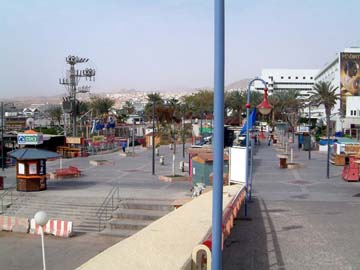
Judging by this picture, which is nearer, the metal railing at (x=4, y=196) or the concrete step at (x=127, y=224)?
the concrete step at (x=127, y=224)

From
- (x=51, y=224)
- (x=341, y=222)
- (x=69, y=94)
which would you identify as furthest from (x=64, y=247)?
(x=69, y=94)

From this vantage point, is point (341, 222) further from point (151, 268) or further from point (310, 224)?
point (151, 268)

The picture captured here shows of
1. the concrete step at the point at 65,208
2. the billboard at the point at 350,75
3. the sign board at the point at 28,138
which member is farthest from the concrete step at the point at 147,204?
the billboard at the point at 350,75

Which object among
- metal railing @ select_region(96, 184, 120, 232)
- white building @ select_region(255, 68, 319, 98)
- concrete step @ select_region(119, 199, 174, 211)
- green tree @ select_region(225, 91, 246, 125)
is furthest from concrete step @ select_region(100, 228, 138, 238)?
white building @ select_region(255, 68, 319, 98)

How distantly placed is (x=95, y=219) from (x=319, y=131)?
6642 centimetres

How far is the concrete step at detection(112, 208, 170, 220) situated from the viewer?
18083 millimetres

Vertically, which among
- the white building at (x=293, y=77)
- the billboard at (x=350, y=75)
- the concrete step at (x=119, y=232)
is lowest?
the concrete step at (x=119, y=232)

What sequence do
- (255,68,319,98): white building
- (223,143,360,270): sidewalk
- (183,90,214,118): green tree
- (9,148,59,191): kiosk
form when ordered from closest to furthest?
(223,143,360,270): sidewalk, (9,148,59,191): kiosk, (183,90,214,118): green tree, (255,68,319,98): white building

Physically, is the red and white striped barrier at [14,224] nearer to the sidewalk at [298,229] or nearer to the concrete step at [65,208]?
the concrete step at [65,208]

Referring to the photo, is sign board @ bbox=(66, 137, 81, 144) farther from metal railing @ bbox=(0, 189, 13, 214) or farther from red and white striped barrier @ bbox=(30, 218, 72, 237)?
red and white striped barrier @ bbox=(30, 218, 72, 237)

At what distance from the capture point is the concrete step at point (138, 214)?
18083 millimetres

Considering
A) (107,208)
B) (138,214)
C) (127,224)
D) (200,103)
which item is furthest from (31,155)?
(200,103)

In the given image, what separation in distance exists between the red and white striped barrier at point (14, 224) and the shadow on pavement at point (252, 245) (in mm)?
8320

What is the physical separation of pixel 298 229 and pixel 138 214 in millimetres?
6743
